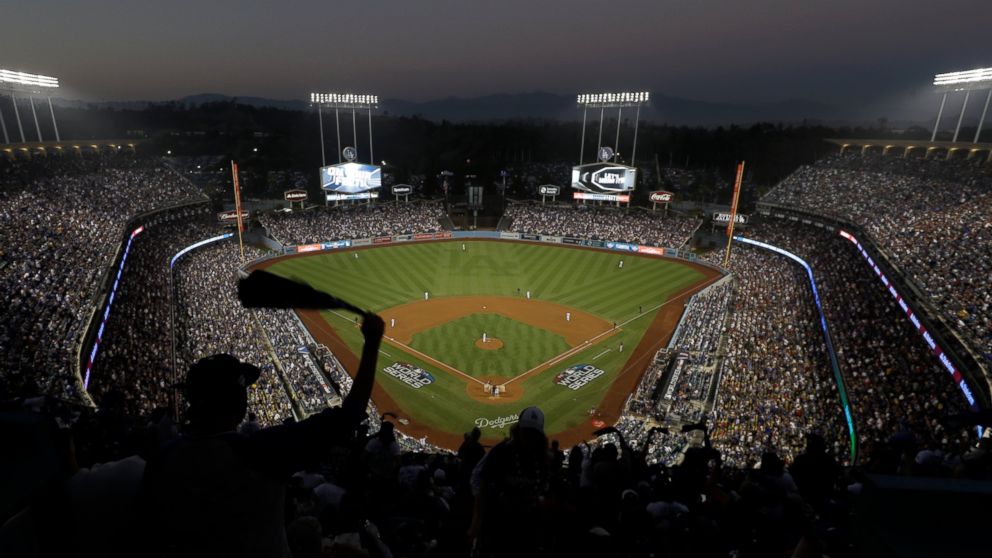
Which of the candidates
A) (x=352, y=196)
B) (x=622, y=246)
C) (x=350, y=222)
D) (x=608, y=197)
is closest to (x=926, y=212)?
(x=622, y=246)

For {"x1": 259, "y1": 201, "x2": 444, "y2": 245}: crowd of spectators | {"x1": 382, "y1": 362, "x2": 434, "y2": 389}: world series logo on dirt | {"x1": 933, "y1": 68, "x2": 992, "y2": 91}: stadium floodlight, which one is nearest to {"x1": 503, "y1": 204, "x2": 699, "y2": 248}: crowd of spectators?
{"x1": 259, "y1": 201, "x2": 444, "y2": 245}: crowd of spectators

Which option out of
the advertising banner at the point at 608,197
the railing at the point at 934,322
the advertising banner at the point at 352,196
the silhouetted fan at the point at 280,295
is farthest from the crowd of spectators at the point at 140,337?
the advertising banner at the point at 608,197

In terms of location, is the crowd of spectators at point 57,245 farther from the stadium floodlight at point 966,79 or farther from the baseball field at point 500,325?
the stadium floodlight at point 966,79

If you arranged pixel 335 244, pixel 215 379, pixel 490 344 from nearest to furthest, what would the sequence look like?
pixel 215 379, pixel 490 344, pixel 335 244

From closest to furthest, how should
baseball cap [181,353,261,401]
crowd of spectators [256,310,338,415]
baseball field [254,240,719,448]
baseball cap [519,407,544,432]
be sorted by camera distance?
1. baseball cap [181,353,261,401]
2. baseball cap [519,407,544,432]
3. crowd of spectators [256,310,338,415]
4. baseball field [254,240,719,448]

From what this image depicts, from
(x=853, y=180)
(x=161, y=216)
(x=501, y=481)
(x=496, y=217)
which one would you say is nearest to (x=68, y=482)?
(x=501, y=481)

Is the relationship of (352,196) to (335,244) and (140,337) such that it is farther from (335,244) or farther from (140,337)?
(140,337)

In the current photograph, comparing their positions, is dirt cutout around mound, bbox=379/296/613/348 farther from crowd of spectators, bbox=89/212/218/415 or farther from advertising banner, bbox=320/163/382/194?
advertising banner, bbox=320/163/382/194
